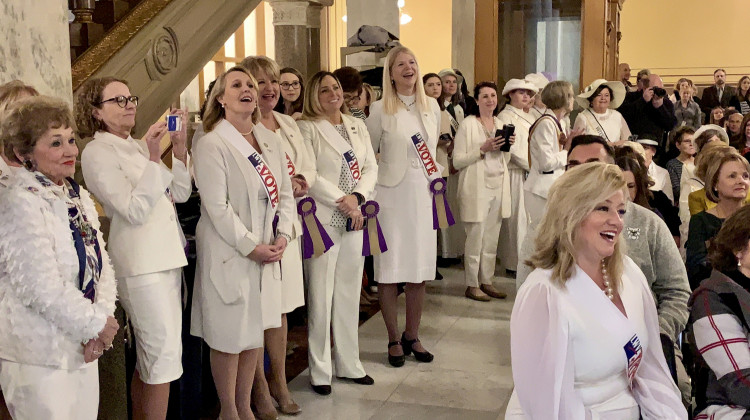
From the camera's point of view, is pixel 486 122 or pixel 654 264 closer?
pixel 654 264

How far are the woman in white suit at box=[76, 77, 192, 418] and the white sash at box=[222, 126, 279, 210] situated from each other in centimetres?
44

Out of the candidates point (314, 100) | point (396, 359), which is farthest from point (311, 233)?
point (396, 359)

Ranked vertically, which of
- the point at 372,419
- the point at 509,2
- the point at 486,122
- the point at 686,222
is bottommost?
the point at 372,419

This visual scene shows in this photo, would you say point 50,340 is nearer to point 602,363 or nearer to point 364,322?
point 602,363

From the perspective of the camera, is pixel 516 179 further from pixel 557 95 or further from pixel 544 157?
pixel 544 157

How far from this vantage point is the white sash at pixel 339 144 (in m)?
4.51

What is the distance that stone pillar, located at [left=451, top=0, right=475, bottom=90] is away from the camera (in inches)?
403

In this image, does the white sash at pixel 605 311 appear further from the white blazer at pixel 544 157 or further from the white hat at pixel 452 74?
the white hat at pixel 452 74

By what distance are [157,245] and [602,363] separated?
173 centimetres

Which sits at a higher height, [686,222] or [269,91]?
[269,91]

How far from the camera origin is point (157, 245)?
333 cm

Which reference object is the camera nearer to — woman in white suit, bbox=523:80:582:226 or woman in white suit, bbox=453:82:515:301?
woman in white suit, bbox=453:82:515:301

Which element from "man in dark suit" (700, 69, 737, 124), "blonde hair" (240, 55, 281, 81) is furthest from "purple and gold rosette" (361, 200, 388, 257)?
"man in dark suit" (700, 69, 737, 124)

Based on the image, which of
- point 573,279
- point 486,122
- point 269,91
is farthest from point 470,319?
point 573,279
